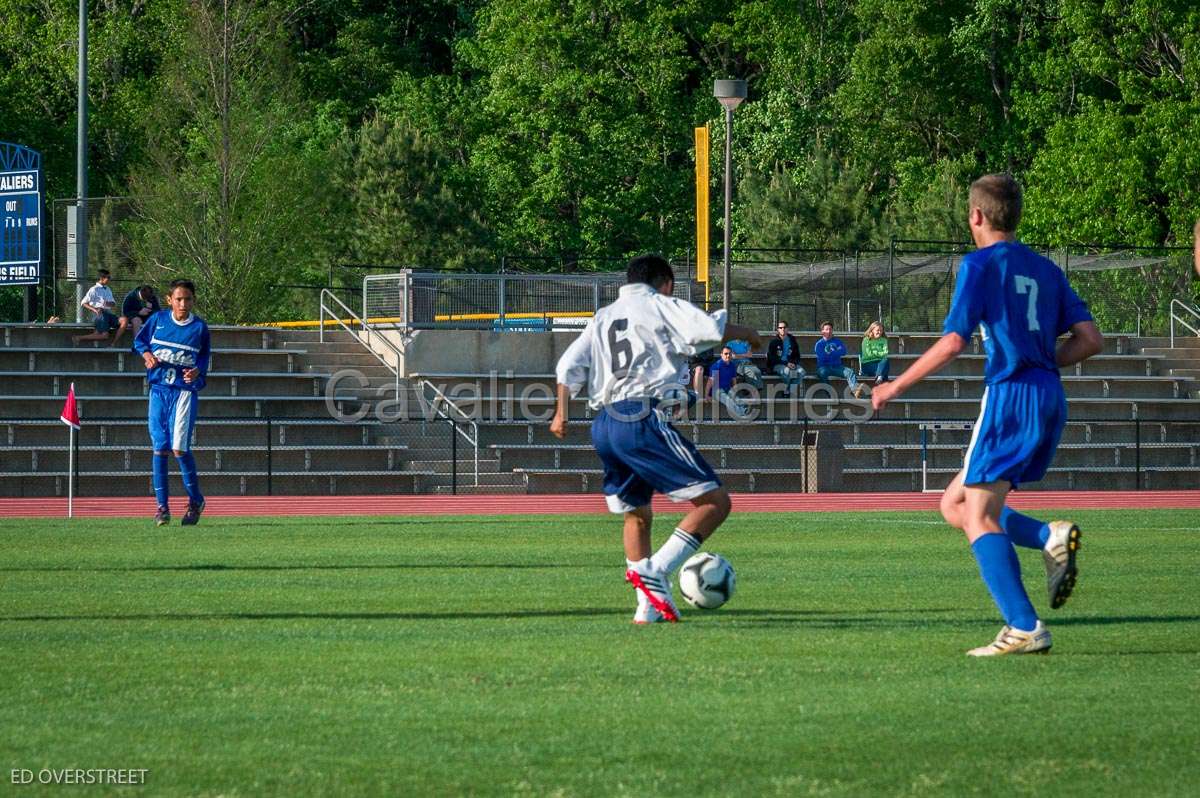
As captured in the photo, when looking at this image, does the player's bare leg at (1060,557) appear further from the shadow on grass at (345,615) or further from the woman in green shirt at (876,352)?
the woman in green shirt at (876,352)

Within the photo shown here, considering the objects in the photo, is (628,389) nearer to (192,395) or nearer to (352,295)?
(192,395)

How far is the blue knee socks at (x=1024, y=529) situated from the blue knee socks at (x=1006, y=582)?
0.32 metres

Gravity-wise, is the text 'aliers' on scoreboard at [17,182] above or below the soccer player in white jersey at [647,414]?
above

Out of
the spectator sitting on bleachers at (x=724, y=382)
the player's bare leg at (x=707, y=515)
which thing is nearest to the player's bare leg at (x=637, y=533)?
the player's bare leg at (x=707, y=515)

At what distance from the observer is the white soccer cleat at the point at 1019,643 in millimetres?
7523

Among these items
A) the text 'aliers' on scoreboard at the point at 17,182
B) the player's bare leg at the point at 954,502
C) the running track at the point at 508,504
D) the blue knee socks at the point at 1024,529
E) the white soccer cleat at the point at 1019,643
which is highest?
the text 'aliers' on scoreboard at the point at 17,182

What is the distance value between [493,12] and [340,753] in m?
58.5

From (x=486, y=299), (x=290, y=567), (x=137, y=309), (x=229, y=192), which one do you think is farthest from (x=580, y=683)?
(x=229, y=192)

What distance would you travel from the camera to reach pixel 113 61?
61781mm

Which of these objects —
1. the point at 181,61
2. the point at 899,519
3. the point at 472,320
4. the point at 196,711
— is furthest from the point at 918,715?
the point at 181,61

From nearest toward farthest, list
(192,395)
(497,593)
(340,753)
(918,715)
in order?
1. (340,753)
2. (918,715)
3. (497,593)
4. (192,395)

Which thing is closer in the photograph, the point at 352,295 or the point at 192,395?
the point at 192,395

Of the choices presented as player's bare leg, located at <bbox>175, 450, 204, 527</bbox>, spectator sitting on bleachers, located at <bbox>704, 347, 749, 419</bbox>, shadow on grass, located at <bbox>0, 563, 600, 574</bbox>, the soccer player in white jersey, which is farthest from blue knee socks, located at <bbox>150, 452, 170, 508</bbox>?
spectator sitting on bleachers, located at <bbox>704, 347, 749, 419</bbox>

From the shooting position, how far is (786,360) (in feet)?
104
